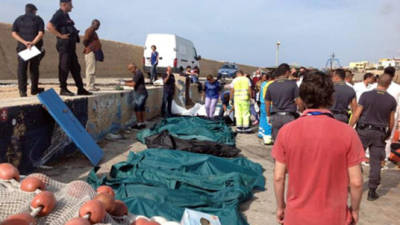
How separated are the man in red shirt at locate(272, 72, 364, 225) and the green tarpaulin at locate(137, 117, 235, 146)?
5.39 meters

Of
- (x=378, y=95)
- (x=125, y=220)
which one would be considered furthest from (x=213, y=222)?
(x=378, y=95)

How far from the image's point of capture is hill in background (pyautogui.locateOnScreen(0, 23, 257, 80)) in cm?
1775

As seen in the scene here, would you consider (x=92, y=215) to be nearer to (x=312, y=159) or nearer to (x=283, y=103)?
(x=312, y=159)

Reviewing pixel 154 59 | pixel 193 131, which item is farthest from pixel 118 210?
pixel 154 59

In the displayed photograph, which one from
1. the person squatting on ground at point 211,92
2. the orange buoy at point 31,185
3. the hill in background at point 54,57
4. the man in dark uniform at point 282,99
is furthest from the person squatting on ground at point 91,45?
the hill in background at point 54,57

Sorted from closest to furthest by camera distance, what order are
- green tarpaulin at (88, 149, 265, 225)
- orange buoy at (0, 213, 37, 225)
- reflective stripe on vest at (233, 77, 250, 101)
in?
1. orange buoy at (0, 213, 37, 225)
2. green tarpaulin at (88, 149, 265, 225)
3. reflective stripe on vest at (233, 77, 250, 101)

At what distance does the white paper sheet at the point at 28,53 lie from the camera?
591cm

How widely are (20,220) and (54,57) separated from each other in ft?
68.4

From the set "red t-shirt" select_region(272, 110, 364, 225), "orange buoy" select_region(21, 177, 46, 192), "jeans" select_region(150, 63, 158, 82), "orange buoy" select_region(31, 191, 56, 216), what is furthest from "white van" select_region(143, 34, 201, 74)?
"red t-shirt" select_region(272, 110, 364, 225)

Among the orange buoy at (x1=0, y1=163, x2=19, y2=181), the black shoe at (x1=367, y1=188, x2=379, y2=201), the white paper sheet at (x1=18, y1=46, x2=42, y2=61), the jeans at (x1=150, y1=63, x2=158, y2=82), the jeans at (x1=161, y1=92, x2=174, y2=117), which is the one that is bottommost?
the black shoe at (x1=367, y1=188, x2=379, y2=201)

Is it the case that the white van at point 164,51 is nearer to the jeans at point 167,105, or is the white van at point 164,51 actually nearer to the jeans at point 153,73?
the jeans at point 153,73

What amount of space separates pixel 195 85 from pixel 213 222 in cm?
1377

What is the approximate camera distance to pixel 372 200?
16.6 ft

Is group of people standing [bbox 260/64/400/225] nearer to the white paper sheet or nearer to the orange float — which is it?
the orange float
